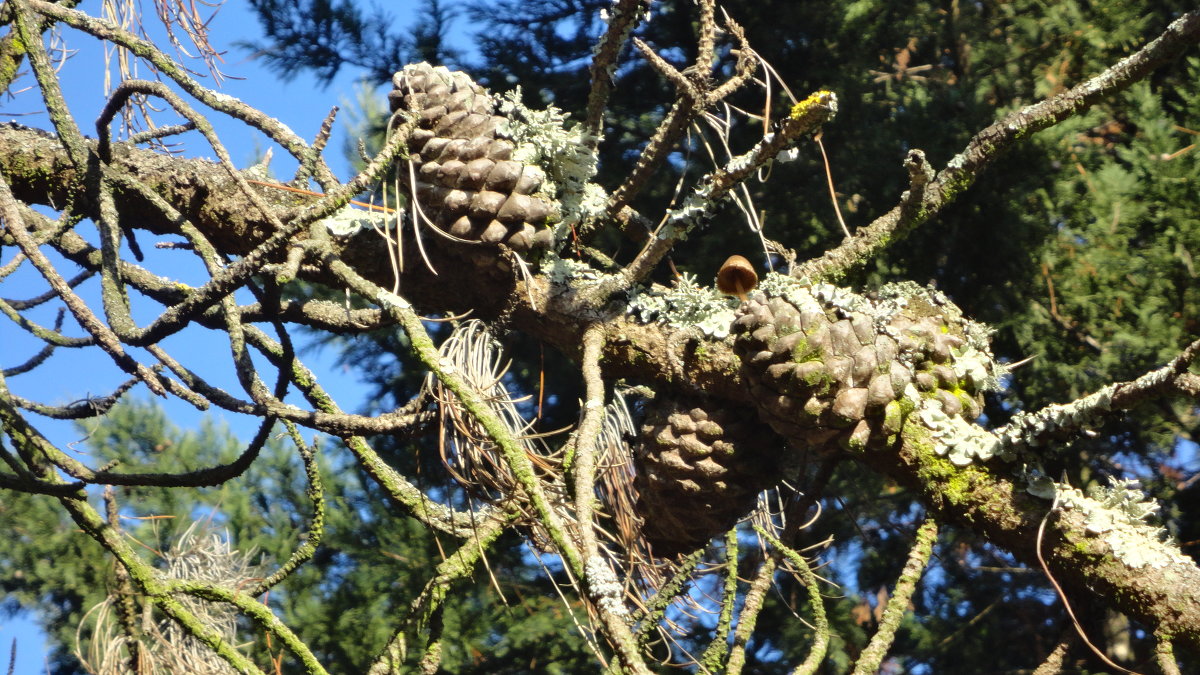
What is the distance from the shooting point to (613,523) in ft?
6.17

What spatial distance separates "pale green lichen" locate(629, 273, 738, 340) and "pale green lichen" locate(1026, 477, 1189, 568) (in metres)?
0.48

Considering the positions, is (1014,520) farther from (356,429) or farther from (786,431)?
(356,429)

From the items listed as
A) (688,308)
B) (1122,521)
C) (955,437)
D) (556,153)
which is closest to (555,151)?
(556,153)

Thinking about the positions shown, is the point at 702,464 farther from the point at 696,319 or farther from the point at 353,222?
the point at 353,222

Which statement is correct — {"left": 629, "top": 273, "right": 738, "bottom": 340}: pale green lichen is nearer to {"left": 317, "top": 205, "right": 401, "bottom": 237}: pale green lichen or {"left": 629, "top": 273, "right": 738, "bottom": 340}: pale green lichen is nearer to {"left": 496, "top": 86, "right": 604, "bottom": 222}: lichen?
{"left": 496, "top": 86, "right": 604, "bottom": 222}: lichen

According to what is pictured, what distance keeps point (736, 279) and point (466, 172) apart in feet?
1.40

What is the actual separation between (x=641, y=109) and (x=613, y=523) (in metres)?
1.94

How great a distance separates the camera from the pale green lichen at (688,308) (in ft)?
5.08

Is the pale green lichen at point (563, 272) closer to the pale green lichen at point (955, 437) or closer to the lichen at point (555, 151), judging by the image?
the lichen at point (555, 151)

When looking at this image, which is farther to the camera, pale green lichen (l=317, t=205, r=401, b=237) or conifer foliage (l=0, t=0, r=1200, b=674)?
pale green lichen (l=317, t=205, r=401, b=237)

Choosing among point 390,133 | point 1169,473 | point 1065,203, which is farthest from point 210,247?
point 1169,473

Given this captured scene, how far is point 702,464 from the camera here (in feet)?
5.06

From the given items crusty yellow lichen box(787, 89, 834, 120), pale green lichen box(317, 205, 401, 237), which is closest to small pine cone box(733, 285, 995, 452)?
crusty yellow lichen box(787, 89, 834, 120)

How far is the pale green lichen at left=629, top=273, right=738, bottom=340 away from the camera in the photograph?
1.55 m
